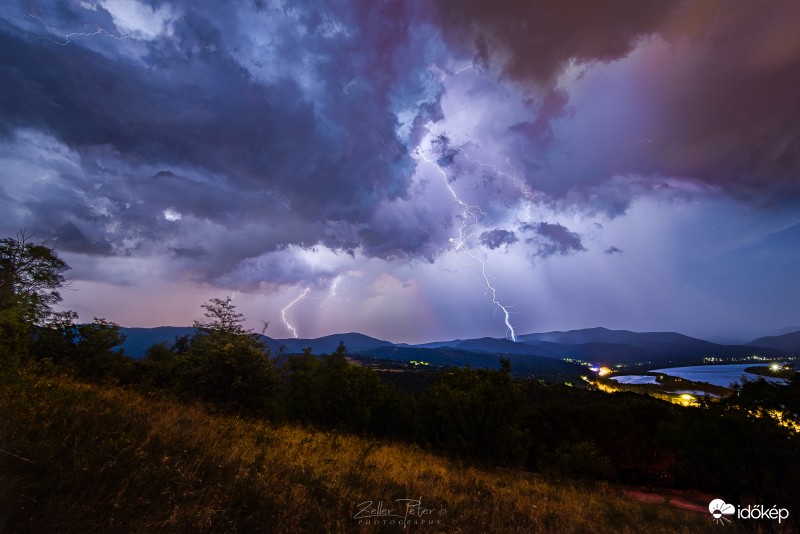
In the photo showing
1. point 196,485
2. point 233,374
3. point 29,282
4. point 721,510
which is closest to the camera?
point 196,485

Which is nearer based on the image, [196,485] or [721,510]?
[196,485]

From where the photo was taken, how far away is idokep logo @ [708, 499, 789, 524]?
27.0 ft

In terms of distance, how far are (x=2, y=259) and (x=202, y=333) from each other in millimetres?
21483

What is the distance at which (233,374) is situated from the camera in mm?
14031

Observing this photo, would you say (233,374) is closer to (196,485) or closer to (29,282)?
(196,485)

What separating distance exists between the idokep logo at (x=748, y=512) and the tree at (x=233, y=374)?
50.0ft

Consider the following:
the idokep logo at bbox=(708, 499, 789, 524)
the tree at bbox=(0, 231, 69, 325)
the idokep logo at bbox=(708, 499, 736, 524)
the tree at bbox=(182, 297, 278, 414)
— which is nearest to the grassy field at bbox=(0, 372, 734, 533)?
the idokep logo at bbox=(708, 499, 789, 524)

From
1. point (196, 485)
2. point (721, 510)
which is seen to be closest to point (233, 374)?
point (196, 485)

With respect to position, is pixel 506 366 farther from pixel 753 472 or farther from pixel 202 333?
pixel 202 333

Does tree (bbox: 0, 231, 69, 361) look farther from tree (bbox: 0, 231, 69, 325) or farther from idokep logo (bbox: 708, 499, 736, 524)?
idokep logo (bbox: 708, 499, 736, 524)

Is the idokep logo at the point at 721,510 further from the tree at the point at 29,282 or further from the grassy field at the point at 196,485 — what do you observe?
the tree at the point at 29,282

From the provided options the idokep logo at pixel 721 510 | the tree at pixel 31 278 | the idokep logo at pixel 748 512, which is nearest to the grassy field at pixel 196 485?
the idokep logo at pixel 748 512

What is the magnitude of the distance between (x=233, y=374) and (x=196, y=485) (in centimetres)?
A: 1083

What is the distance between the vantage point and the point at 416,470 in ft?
26.6
